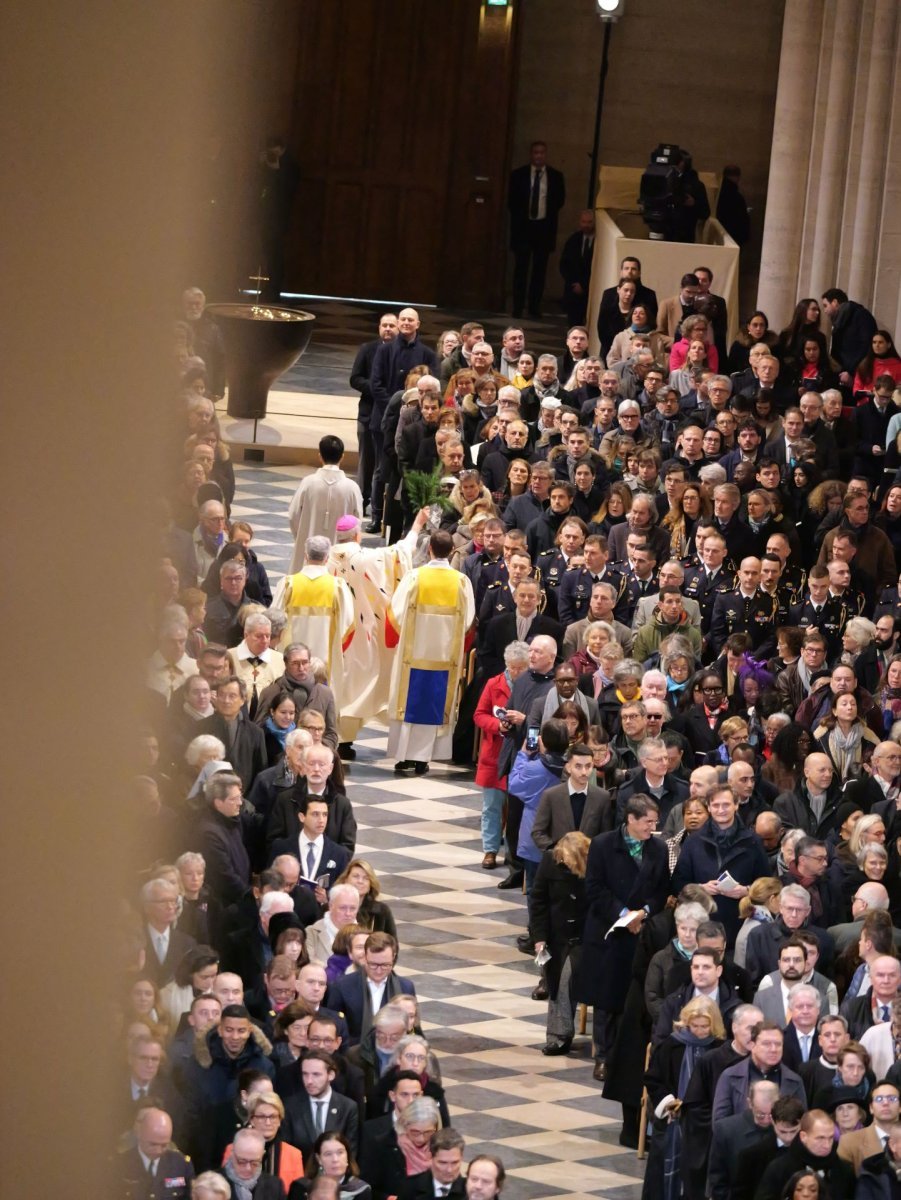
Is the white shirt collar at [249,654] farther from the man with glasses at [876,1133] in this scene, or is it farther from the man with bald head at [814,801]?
the man with glasses at [876,1133]

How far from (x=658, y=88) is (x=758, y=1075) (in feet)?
82.0

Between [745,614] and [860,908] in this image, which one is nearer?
[860,908]

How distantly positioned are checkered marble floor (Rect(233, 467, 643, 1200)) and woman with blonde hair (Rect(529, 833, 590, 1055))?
0.21 meters

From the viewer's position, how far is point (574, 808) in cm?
1159

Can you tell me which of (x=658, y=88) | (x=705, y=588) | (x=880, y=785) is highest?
(x=658, y=88)

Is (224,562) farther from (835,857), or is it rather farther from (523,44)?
(523,44)

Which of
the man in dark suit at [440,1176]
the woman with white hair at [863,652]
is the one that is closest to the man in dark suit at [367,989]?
the man in dark suit at [440,1176]

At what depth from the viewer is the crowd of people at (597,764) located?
28.2 ft

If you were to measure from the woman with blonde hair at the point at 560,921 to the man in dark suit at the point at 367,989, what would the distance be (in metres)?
1.92

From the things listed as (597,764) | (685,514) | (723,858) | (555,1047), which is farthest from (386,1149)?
(685,514)

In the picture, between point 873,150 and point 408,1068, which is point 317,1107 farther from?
point 873,150

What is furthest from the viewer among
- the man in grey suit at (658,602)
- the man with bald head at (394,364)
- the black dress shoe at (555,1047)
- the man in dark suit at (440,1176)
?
the man with bald head at (394,364)

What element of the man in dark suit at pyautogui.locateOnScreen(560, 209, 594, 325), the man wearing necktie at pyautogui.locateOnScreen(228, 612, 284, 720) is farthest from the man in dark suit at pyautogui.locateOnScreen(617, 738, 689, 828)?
the man in dark suit at pyautogui.locateOnScreen(560, 209, 594, 325)

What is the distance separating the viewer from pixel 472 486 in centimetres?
1488
